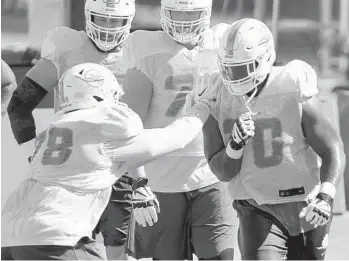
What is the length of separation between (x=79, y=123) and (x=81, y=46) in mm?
1486

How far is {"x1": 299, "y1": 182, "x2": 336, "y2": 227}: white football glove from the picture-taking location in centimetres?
370

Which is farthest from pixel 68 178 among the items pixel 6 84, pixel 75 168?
pixel 6 84

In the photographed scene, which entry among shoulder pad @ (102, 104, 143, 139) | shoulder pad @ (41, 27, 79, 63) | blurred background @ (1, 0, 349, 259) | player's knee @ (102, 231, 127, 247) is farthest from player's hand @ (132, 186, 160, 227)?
blurred background @ (1, 0, 349, 259)

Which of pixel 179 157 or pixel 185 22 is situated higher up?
pixel 185 22

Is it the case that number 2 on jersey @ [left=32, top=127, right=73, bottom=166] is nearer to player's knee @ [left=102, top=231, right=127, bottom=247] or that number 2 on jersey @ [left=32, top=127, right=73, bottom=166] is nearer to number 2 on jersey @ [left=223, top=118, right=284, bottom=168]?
number 2 on jersey @ [left=223, top=118, right=284, bottom=168]

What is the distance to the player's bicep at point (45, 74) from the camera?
486cm

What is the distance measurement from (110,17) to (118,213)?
0.98m

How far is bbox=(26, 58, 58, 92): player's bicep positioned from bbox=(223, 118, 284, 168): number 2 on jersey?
134 cm

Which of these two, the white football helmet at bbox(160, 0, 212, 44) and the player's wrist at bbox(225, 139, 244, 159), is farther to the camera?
the white football helmet at bbox(160, 0, 212, 44)

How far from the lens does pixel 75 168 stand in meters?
3.49

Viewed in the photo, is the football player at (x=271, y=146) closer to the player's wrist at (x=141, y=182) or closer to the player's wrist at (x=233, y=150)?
the player's wrist at (x=233, y=150)

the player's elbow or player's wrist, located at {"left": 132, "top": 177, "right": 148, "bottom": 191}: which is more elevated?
the player's elbow

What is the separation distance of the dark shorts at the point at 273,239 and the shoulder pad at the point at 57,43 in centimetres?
144

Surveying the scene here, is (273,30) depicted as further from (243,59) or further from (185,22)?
(243,59)
